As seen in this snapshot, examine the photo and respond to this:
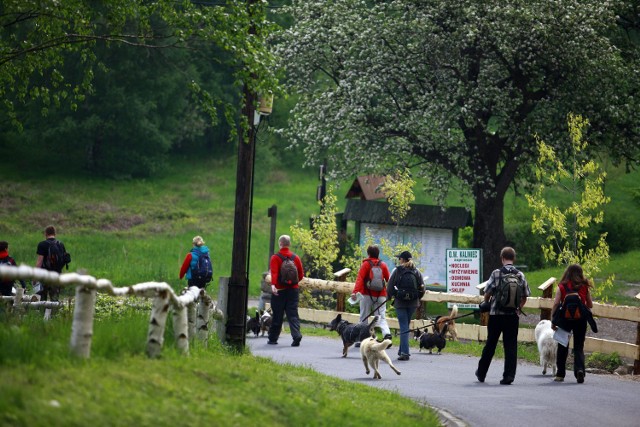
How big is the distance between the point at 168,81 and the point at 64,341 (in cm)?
5538

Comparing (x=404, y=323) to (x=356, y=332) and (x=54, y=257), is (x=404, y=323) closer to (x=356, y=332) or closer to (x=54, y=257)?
(x=356, y=332)

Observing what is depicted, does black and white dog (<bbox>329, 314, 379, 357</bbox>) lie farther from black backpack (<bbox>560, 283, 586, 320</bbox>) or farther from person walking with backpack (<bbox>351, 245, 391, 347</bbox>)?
black backpack (<bbox>560, 283, 586, 320</bbox>)

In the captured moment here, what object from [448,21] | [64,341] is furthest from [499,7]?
[64,341]

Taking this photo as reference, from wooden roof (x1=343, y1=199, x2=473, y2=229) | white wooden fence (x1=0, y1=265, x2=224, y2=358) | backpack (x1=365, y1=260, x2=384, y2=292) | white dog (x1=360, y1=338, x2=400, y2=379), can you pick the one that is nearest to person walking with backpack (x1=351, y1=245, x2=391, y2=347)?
backpack (x1=365, y1=260, x2=384, y2=292)

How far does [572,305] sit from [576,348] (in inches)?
30.7

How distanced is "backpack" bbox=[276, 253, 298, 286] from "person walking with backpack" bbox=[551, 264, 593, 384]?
5644 millimetres

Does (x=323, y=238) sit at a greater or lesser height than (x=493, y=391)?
greater

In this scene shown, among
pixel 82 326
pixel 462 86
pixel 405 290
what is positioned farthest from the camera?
pixel 462 86

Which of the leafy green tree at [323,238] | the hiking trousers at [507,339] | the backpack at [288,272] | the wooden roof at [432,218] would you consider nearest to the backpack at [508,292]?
the hiking trousers at [507,339]

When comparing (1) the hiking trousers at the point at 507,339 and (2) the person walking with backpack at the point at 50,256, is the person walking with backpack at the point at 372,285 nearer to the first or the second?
(1) the hiking trousers at the point at 507,339

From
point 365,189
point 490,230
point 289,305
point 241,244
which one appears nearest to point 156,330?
point 241,244

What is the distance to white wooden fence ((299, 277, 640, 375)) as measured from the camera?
731 inches

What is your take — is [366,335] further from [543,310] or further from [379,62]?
[379,62]

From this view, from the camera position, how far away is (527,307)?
22641 millimetres
